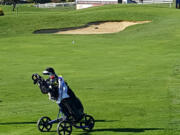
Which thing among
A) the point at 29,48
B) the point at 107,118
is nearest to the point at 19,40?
the point at 29,48

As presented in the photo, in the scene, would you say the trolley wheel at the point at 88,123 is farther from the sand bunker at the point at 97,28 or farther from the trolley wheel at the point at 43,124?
the sand bunker at the point at 97,28

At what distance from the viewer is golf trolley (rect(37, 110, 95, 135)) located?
15.3 meters

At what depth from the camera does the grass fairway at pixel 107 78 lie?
1770 centimetres

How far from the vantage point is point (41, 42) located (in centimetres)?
4828

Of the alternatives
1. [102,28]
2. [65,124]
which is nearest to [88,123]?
[65,124]

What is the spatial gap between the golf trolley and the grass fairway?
31cm

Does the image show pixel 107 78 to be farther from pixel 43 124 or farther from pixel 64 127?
pixel 64 127

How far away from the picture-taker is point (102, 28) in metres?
63.3

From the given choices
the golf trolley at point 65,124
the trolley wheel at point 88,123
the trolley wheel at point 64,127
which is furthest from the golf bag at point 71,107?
the trolley wheel at point 88,123

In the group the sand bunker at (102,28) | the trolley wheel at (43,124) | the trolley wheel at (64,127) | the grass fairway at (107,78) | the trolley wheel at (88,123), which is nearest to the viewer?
the trolley wheel at (64,127)

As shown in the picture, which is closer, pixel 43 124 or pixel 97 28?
pixel 43 124

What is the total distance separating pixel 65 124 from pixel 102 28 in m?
48.6

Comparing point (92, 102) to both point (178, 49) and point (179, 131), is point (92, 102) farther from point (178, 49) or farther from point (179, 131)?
point (178, 49)

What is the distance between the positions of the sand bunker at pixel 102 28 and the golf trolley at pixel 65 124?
1766 inches
